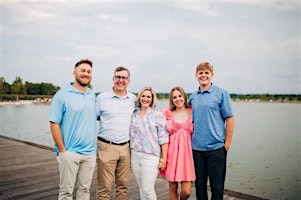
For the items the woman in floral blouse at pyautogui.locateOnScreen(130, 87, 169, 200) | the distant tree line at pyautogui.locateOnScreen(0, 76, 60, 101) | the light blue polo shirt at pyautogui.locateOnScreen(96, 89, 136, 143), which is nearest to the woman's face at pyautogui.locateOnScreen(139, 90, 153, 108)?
the woman in floral blouse at pyautogui.locateOnScreen(130, 87, 169, 200)

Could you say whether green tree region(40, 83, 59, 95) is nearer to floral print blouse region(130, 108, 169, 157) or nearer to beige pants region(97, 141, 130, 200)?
beige pants region(97, 141, 130, 200)

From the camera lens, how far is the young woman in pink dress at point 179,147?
2916mm

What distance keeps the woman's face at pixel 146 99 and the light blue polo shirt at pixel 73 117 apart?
57cm

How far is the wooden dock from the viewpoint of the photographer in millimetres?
3910

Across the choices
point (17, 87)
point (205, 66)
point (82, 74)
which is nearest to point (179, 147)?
point (205, 66)

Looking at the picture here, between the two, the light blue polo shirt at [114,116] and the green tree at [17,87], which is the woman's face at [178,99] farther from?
the green tree at [17,87]

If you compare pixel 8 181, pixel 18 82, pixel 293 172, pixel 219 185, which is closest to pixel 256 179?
pixel 293 172

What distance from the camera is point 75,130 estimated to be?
2723 millimetres

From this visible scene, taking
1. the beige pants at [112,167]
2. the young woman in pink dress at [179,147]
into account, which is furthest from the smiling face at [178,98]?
the beige pants at [112,167]

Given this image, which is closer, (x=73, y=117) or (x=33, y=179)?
(x=73, y=117)

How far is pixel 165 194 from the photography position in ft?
13.2

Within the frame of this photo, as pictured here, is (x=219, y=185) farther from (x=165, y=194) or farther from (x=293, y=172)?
(x=293, y=172)

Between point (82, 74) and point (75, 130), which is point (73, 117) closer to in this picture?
point (75, 130)

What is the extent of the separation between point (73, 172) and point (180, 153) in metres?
1.15
